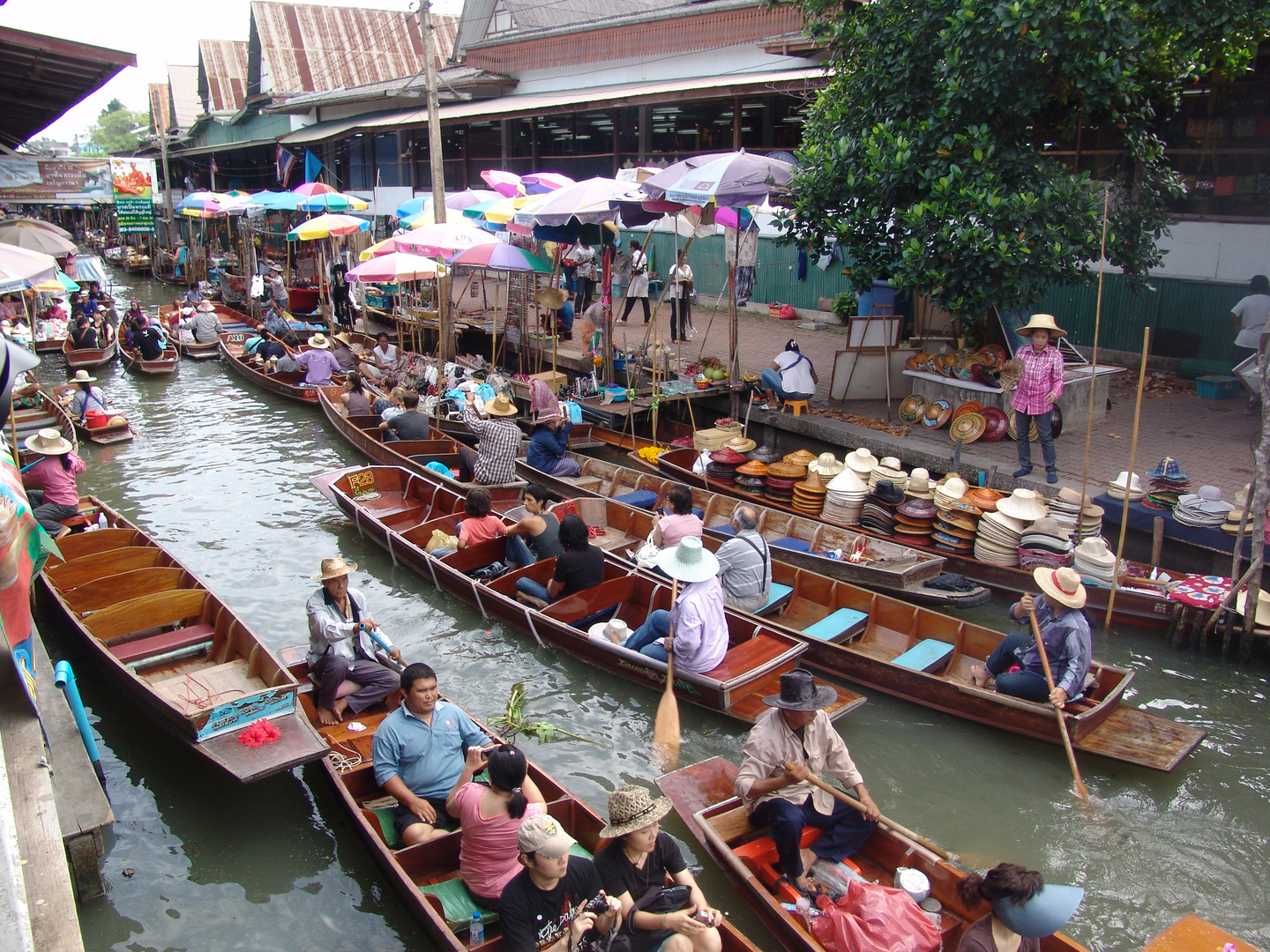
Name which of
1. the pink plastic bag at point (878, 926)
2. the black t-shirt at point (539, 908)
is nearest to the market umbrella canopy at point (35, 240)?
the black t-shirt at point (539, 908)

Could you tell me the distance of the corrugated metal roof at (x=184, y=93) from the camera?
1937 inches

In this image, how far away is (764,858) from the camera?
16.9ft

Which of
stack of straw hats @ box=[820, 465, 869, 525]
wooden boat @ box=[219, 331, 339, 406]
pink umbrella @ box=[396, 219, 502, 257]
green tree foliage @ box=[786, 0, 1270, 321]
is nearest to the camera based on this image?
green tree foliage @ box=[786, 0, 1270, 321]

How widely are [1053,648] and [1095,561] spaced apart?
2.14m

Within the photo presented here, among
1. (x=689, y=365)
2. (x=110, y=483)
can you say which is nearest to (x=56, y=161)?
(x=110, y=483)

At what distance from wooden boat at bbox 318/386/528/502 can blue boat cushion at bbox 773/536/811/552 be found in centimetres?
339

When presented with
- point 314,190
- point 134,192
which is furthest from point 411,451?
point 134,192

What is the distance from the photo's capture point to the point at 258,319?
24.4 metres

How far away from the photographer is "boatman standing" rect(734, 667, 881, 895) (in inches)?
194

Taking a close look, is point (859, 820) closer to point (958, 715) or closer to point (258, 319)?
point (958, 715)

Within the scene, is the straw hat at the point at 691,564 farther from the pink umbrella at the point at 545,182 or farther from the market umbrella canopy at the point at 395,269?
the pink umbrella at the point at 545,182

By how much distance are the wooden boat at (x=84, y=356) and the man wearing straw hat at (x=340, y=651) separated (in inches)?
654

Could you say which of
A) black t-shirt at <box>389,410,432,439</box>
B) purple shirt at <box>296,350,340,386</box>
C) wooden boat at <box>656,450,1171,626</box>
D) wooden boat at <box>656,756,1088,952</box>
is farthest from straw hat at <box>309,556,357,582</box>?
purple shirt at <box>296,350,340,386</box>

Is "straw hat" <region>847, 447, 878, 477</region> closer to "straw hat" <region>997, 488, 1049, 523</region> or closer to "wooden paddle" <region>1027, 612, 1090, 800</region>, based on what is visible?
"straw hat" <region>997, 488, 1049, 523</region>
